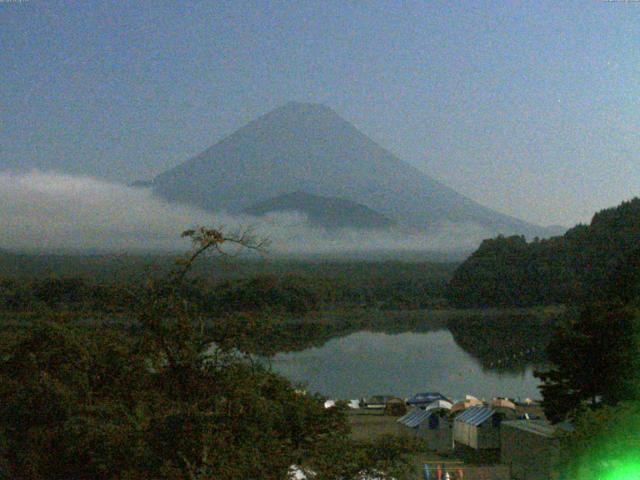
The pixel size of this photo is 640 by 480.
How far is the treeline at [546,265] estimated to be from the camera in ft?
174

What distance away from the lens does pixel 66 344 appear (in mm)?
6777

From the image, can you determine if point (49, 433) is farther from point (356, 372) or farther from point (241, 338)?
point (356, 372)

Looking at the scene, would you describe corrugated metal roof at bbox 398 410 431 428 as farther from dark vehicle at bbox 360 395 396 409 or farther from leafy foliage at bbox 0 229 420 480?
leafy foliage at bbox 0 229 420 480

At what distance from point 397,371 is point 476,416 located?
2109cm

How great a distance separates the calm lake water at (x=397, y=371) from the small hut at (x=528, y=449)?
10077 mm

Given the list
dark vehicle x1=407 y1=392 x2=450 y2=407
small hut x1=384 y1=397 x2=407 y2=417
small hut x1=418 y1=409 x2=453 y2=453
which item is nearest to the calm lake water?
small hut x1=384 y1=397 x2=407 y2=417

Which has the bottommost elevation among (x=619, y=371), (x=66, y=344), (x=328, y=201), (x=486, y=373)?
(x=486, y=373)

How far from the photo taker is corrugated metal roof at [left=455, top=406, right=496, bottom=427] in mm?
12435

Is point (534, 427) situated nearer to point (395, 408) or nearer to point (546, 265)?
point (395, 408)

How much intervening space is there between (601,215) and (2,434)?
5406 centimetres

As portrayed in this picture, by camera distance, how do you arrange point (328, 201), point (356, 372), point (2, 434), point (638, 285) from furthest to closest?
1. point (328, 201)
2. point (356, 372)
3. point (638, 285)
4. point (2, 434)

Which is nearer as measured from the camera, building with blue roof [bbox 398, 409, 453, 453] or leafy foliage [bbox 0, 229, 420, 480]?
leafy foliage [bbox 0, 229, 420, 480]

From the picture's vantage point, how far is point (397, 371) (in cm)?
3372

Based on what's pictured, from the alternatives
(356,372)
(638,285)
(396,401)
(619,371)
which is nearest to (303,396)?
(619,371)
